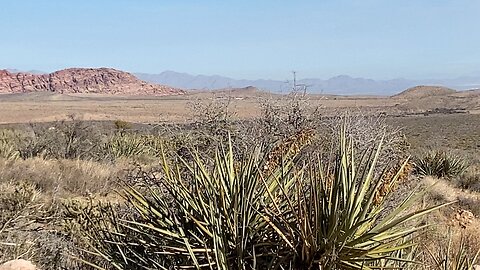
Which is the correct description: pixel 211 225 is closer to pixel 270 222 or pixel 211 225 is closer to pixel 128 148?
pixel 270 222

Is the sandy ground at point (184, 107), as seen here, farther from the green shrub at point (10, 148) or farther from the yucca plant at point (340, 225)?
the yucca plant at point (340, 225)

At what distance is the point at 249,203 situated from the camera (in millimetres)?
4512

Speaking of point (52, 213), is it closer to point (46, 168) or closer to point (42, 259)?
point (42, 259)

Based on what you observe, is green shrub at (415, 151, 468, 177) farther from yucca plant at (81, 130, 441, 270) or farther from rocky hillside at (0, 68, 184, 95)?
rocky hillside at (0, 68, 184, 95)

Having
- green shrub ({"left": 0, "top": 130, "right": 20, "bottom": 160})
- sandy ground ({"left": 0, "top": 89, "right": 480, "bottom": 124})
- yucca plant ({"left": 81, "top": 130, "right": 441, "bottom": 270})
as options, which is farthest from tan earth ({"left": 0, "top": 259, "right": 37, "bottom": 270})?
green shrub ({"left": 0, "top": 130, "right": 20, "bottom": 160})

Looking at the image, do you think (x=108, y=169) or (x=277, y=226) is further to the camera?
(x=108, y=169)

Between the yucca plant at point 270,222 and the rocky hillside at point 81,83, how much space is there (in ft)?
557

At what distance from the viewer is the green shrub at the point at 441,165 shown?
2030 centimetres

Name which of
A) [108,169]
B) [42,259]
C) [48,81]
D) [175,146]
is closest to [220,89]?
[108,169]

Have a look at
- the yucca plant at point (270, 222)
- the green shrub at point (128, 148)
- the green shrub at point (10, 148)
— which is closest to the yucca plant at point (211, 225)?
the yucca plant at point (270, 222)

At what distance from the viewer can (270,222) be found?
4.19m

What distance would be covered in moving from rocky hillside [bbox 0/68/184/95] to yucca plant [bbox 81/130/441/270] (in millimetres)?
169885

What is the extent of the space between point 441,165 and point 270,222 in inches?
689

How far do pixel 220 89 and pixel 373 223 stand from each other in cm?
1238
